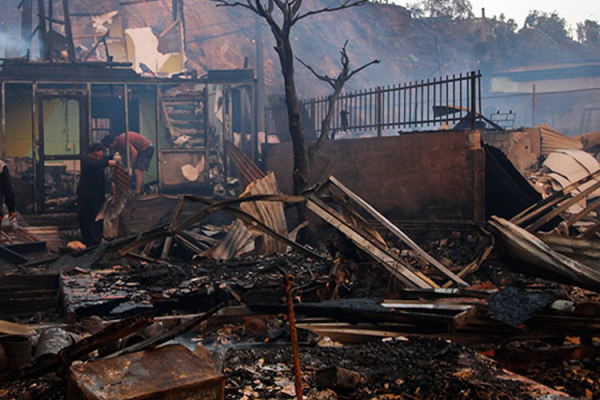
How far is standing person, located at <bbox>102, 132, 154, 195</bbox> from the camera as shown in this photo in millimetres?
14312

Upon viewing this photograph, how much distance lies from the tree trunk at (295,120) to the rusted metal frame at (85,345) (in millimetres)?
7849

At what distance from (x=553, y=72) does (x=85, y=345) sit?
30.1 metres

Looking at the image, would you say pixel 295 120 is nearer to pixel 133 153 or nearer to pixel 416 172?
pixel 416 172

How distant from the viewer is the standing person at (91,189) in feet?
34.2

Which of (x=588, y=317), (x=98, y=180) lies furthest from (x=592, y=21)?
(x=588, y=317)

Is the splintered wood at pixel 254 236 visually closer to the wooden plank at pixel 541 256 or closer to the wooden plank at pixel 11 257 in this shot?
the wooden plank at pixel 11 257

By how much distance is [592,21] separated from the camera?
38031 mm

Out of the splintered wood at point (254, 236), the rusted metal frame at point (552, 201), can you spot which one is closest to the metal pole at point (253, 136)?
the splintered wood at point (254, 236)

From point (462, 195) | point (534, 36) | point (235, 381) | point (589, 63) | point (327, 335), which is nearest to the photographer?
point (235, 381)

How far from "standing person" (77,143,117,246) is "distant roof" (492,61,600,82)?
24065 mm

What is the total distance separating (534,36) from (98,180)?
1237 inches

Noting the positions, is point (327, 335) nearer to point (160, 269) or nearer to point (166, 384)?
point (166, 384)

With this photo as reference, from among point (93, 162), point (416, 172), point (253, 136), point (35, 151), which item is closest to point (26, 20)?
point (35, 151)

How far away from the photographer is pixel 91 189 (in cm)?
1050
